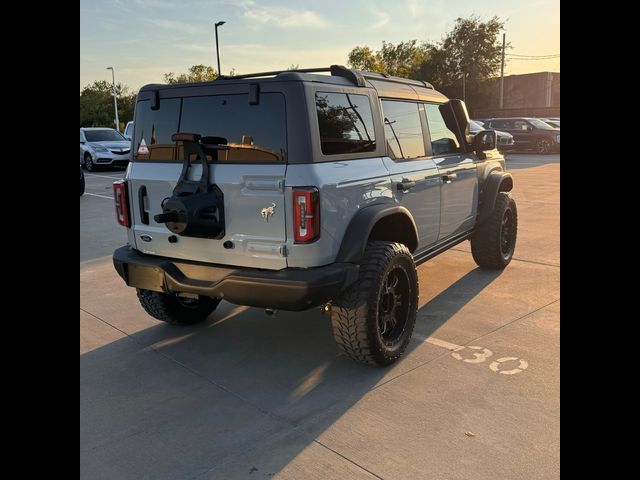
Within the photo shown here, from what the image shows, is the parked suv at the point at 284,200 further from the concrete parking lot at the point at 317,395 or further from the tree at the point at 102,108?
the tree at the point at 102,108

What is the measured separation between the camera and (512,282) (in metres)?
5.45

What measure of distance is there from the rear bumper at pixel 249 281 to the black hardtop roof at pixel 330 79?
1.14 metres

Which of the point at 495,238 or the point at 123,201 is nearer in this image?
the point at 123,201

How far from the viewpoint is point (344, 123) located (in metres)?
3.53

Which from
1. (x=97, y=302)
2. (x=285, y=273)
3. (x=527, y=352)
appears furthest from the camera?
(x=97, y=302)

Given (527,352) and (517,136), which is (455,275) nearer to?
(527,352)

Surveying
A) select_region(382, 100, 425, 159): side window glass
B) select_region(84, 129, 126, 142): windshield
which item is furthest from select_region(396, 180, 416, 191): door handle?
select_region(84, 129, 126, 142): windshield

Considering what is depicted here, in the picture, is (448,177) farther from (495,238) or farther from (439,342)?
(439,342)

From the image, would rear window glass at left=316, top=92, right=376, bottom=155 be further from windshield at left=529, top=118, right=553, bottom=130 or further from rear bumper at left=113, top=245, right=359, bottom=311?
windshield at left=529, top=118, right=553, bottom=130

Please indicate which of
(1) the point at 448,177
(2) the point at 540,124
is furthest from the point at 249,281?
(2) the point at 540,124

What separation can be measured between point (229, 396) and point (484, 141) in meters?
3.56

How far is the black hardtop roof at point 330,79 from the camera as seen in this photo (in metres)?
3.24
